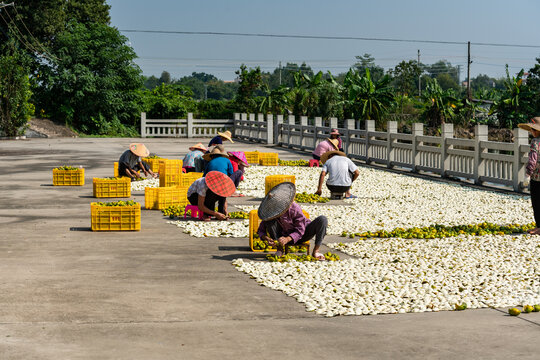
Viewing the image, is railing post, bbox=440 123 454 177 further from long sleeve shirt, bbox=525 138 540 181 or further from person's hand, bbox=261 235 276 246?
person's hand, bbox=261 235 276 246

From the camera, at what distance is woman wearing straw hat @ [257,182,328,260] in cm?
1026

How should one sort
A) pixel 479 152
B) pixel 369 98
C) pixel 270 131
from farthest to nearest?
pixel 369 98, pixel 270 131, pixel 479 152

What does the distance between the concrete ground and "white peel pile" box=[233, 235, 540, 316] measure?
31 centimetres

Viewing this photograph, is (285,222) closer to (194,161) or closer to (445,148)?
(194,161)

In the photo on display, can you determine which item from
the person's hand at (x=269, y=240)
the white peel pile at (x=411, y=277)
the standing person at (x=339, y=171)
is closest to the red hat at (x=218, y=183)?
the white peel pile at (x=411, y=277)

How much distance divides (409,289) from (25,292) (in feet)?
13.9

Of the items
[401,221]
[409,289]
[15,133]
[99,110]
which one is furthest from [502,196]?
[99,110]

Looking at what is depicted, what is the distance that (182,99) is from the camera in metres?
62.3

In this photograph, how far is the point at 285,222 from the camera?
34.5 ft

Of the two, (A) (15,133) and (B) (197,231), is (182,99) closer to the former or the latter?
(A) (15,133)

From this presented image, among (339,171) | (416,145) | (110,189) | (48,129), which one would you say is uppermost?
(48,129)

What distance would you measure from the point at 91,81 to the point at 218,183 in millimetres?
44491

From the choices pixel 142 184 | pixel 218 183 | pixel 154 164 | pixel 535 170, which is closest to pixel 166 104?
pixel 154 164

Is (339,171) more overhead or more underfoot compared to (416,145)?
more underfoot
